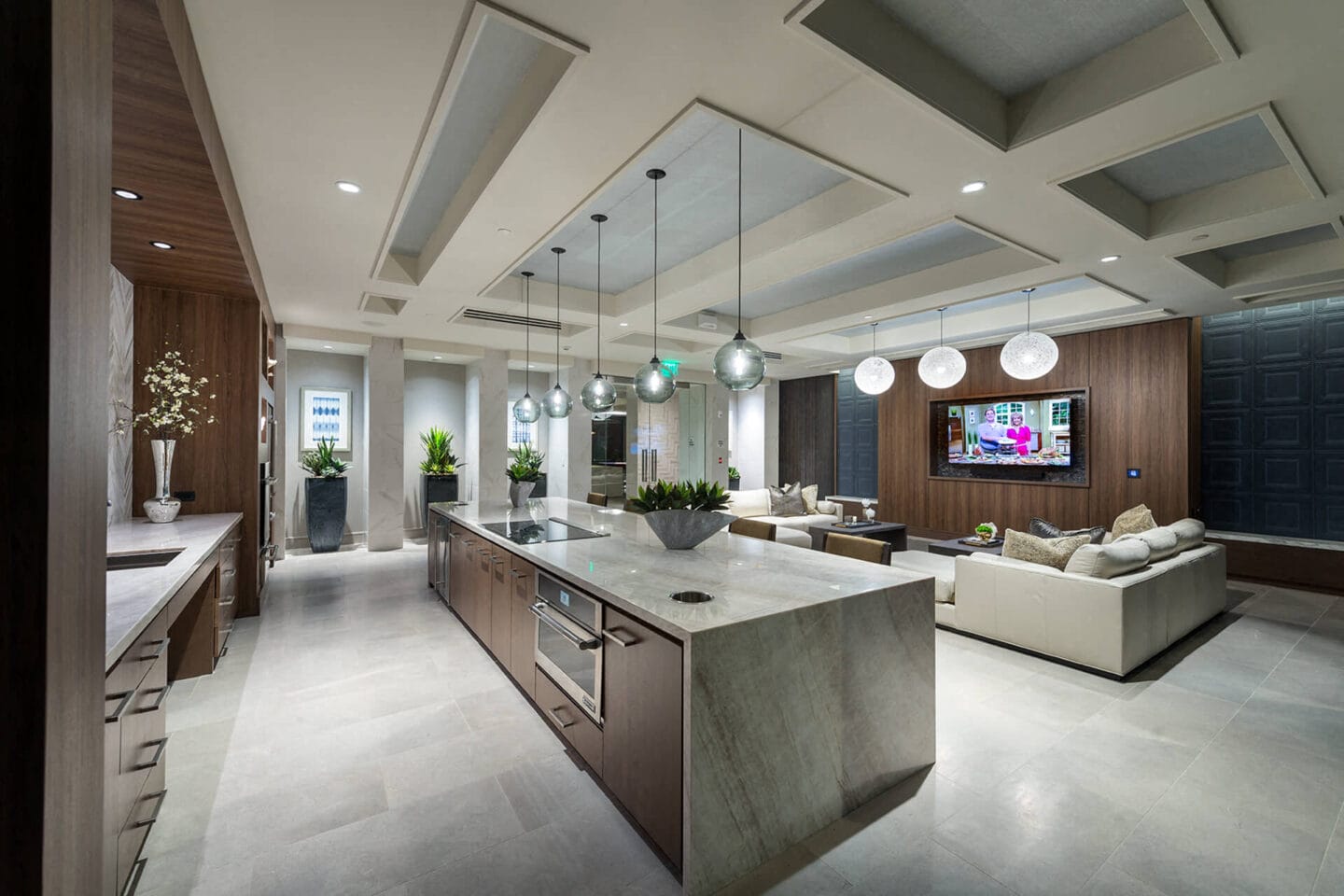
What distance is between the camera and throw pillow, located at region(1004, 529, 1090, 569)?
3707 mm

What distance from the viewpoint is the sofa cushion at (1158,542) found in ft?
12.5

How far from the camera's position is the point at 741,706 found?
1.79 metres

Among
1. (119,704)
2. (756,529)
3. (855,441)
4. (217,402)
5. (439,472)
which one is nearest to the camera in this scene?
(119,704)

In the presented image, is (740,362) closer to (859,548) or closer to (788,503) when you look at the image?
(859,548)

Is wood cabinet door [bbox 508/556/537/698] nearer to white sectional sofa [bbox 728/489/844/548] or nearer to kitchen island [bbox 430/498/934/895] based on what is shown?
kitchen island [bbox 430/498/934/895]

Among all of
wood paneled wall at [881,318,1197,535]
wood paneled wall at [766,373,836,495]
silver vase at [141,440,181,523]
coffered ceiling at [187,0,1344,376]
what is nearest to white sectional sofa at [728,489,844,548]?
wood paneled wall at [881,318,1197,535]

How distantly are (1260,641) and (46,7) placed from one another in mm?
6141

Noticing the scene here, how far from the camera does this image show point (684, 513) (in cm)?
290

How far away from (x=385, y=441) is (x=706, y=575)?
6.14 meters

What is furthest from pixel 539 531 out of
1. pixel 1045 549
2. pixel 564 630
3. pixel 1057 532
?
Answer: pixel 1057 532

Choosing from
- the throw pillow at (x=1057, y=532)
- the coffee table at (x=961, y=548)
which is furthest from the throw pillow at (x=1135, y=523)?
the coffee table at (x=961, y=548)

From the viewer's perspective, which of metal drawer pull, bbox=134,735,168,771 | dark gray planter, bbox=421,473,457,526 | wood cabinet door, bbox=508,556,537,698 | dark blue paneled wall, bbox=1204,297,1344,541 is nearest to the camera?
metal drawer pull, bbox=134,735,168,771

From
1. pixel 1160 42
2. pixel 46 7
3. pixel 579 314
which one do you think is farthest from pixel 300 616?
pixel 1160 42

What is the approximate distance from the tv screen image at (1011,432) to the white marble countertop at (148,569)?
7884 mm
